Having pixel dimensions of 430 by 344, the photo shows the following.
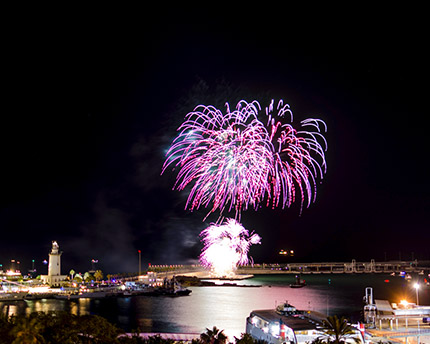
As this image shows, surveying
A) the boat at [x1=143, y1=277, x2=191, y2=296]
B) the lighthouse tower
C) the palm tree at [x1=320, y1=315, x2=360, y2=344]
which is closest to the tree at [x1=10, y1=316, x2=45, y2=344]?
the palm tree at [x1=320, y1=315, x2=360, y2=344]

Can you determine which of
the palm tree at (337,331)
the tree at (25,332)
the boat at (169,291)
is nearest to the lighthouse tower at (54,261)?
the boat at (169,291)

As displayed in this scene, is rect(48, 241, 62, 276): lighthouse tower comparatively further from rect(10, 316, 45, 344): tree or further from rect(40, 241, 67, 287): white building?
rect(10, 316, 45, 344): tree

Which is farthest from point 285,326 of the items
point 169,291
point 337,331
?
point 169,291

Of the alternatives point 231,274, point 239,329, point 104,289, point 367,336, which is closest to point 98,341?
point 367,336

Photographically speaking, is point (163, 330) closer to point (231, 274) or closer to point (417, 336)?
point (417, 336)

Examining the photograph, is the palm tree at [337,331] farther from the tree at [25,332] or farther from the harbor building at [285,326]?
the tree at [25,332]

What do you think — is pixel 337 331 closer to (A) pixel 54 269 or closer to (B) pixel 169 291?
(B) pixel 169 291

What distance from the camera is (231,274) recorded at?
14338 cm

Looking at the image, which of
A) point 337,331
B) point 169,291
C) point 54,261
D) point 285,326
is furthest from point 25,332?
point 54,261

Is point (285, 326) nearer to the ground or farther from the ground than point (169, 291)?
farther from the ground

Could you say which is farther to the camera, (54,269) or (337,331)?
(54,269)

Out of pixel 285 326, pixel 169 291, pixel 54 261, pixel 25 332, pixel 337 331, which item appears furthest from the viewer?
pixel 54 261

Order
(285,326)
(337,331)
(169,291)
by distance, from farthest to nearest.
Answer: (169,291) < (285,326) < (337,331)

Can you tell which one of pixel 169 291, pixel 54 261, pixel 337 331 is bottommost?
pixel 169 291
